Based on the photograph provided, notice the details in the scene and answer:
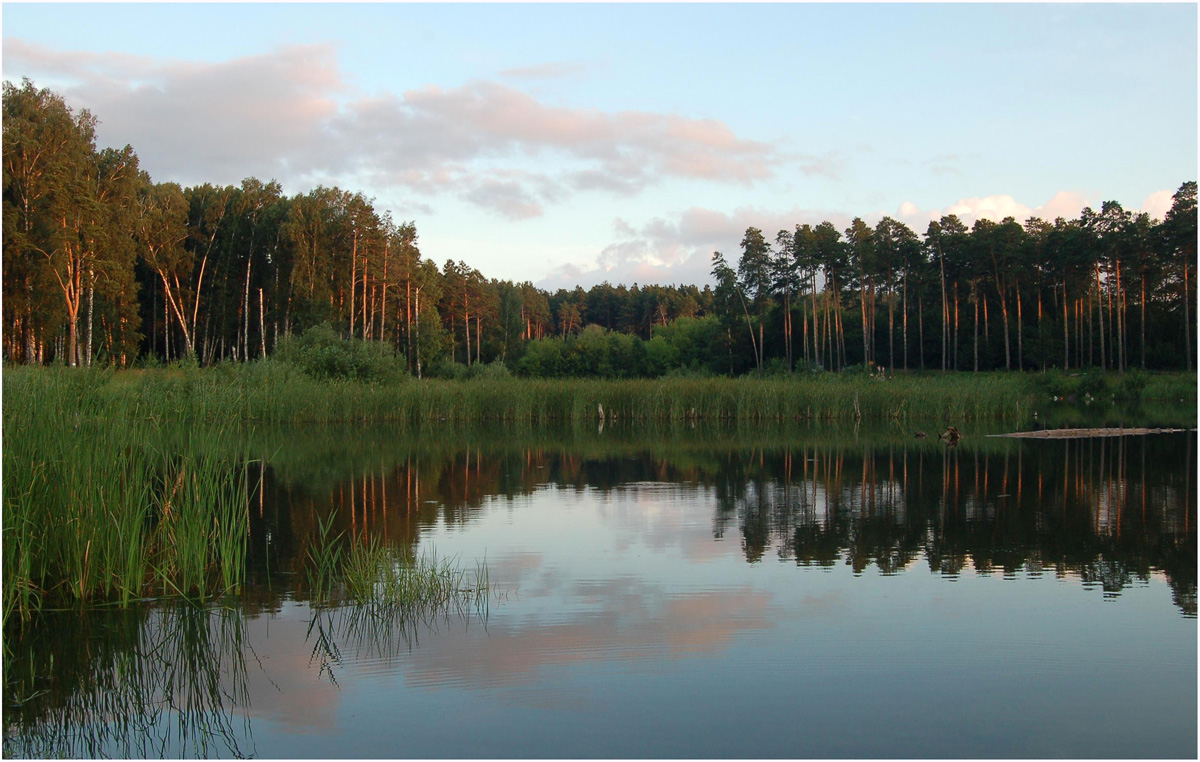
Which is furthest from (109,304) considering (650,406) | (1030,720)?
(1030,720)

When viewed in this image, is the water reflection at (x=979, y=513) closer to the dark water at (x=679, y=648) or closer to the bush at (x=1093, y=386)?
the dark water at (x=679, y=648)

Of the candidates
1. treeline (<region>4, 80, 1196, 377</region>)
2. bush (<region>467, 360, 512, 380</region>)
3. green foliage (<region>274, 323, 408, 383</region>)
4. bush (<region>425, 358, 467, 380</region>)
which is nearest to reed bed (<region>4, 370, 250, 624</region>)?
green foliage (<region>274, 323, 408, 383</region>)

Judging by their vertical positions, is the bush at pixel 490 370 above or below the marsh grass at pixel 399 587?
above

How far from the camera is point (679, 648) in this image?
5250 millimetres

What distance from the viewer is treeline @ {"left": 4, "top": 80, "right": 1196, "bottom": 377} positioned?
31.9m

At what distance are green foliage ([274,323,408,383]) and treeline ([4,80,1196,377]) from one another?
80.4 inches

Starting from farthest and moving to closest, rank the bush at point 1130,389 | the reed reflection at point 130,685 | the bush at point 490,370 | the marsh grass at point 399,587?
the bush at point 490,370 → the bush at point 1130,389 → the marsh grass at point 399,587 → the reed reflection at point 130,685

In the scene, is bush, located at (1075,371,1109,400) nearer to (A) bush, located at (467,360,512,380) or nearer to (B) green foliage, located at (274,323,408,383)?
(A) bush, located at (467,360,512,380)

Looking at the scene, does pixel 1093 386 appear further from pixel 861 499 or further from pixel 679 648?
pixel 679 648

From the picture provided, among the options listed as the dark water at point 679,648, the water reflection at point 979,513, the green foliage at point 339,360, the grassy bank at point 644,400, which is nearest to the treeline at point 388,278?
the green foliage at point 339,360

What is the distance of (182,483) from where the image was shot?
6.48 metres

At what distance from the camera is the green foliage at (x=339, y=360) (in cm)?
3073

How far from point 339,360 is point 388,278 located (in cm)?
1683

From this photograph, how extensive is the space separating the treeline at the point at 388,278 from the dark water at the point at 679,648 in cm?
2708
